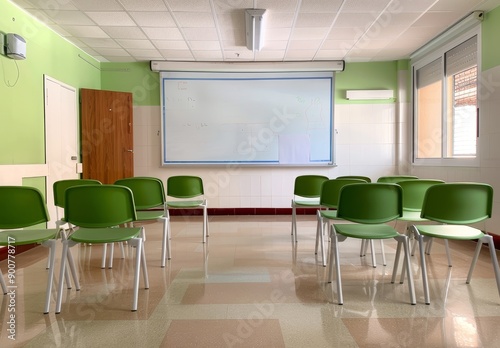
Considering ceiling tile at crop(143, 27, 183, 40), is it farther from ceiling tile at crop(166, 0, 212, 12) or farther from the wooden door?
the wooden door

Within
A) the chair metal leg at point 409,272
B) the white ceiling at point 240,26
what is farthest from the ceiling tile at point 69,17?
the chair metal leg at point 409,272

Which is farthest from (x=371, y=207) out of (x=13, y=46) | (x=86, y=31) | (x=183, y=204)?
(x=86, y=31)

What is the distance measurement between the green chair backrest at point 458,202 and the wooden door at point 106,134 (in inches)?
197

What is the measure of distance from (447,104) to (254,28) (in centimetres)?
306

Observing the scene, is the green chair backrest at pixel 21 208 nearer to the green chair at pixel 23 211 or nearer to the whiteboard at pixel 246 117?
the green chair at pixel 23 211

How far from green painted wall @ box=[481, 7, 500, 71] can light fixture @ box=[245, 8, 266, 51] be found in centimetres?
272

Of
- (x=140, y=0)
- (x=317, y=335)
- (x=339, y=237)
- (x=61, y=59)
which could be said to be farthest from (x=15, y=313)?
(x=61, y=59)

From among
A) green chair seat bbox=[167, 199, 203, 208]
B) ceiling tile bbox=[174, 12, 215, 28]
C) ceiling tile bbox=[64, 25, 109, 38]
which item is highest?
ceiling tile bbox=[174, 12, 215, 28]

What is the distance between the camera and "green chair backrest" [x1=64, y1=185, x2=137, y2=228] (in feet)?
7.98

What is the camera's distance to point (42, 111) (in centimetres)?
476

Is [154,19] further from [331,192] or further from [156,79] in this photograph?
[331,192]

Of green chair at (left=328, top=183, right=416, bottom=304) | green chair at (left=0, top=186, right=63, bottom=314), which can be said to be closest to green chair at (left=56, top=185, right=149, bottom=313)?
green chair at (left=0, top=186, right=63, bottom=314)

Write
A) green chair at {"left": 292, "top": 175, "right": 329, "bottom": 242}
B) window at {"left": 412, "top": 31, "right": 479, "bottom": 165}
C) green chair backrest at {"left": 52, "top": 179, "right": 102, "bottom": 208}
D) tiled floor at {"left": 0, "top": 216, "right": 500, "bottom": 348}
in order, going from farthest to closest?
window at {"left": 412, "top": 31, "right": 479, "bottom": 165}
green chair at {"left": 292, "top": 175, "right": 329, "bottom": 242}
green chair backrest at {"left": 52, "top": 179, "right": 102, "bottom": 208}
tiled floor at {"left": 0, "top": 216, "right": 500, "bottom": 348}

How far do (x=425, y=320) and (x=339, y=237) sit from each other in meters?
0.74
